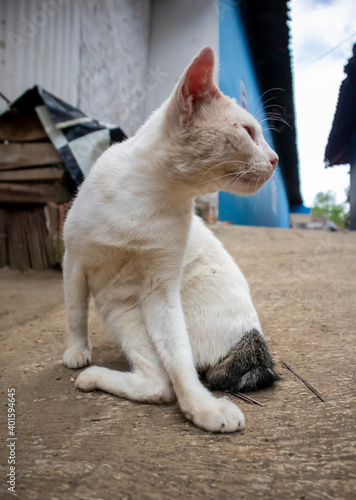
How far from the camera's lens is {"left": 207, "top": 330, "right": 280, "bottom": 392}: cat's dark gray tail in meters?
1.44

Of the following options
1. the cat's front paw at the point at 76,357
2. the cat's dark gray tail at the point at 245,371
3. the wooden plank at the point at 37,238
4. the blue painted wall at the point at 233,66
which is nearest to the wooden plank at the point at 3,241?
the wooden plank at the point at 37,238

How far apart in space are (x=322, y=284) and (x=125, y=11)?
211 inches

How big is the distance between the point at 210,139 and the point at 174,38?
19.2 ft

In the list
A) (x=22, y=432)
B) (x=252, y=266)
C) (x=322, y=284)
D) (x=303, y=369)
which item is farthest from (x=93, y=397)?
(x=252, y=266)

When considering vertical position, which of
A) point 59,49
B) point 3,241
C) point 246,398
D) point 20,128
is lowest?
point 246,398

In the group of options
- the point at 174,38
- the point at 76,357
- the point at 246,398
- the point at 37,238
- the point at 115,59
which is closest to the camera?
the point at 246,398

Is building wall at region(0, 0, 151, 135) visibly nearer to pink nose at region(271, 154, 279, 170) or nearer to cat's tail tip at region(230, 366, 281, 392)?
pink nose at region(271, 154, 279, 170)

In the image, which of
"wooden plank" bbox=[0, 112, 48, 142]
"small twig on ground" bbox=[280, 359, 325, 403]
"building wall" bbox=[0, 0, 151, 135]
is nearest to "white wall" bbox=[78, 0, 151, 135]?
"building wall" bbox=[0, 0, 151, 135]

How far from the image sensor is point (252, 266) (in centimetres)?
382

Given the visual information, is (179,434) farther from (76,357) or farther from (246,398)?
(76,357)

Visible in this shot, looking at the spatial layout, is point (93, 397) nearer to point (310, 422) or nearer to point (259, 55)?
point (310, 422)

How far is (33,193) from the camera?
3.85 m

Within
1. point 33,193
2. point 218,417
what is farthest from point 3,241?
point 218,417

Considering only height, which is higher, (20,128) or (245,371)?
(20,128)
